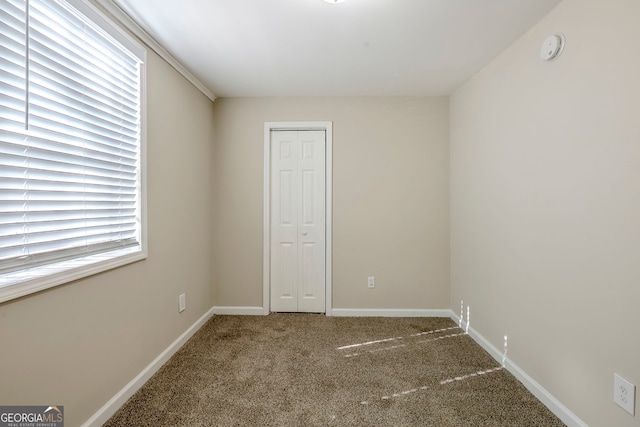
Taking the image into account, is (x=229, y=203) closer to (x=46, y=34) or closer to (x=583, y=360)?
(x=46, y=34)

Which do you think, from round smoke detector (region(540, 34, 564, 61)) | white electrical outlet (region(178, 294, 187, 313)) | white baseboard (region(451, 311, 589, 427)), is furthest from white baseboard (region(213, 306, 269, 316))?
round smoke detector (region(540, 34, 564, 61))

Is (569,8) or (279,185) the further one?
(279,185)

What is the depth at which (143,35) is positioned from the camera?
208 cm

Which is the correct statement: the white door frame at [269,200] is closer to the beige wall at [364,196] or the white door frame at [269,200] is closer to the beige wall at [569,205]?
the beige wall at [364,196]

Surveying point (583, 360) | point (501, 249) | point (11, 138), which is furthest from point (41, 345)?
point (501, 249)

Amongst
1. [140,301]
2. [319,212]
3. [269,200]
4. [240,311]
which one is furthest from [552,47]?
[240,311]

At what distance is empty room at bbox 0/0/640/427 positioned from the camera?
142 cm

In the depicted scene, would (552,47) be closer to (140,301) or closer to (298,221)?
(298,221)

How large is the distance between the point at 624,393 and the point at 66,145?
293cm

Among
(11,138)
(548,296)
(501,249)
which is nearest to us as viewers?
(11,138)

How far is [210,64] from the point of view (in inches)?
103

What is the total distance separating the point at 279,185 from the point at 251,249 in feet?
2.63

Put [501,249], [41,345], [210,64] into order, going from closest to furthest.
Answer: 1. [41,345]
2. [501,249]
3. [210,64]

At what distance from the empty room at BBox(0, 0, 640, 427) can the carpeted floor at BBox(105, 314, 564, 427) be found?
2cm
